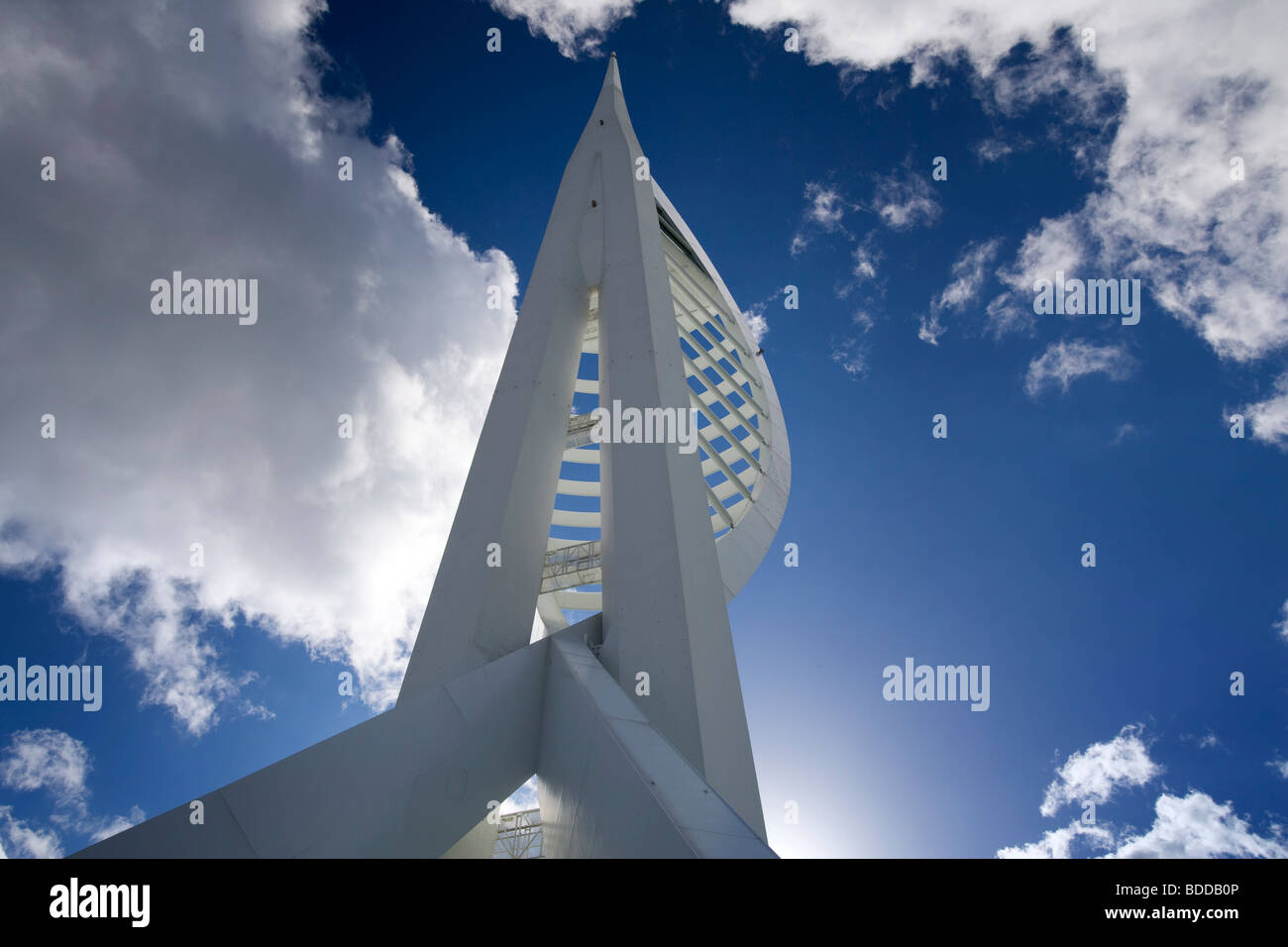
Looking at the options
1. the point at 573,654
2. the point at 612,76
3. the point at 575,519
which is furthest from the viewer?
the point at 575,519

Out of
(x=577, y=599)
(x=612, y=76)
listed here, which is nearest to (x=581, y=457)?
(x=577, y=599)

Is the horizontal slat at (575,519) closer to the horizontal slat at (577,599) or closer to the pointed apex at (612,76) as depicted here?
the horizontal slat at (577,599)

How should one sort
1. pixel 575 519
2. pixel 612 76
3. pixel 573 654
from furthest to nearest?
pixel 575 519, pixel 612 76, pixel 573 654

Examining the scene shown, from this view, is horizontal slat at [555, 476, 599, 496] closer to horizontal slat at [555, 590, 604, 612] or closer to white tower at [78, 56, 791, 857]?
horizontal slat at [555, 590, 604, 612]

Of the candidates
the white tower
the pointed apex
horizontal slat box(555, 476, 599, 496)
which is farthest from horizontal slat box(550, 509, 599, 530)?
the pointed apex

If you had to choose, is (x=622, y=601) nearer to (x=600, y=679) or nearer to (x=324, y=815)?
(x=600, y=679)

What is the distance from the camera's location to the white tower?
2.91 meters

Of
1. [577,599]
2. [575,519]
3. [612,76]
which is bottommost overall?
[577,599]

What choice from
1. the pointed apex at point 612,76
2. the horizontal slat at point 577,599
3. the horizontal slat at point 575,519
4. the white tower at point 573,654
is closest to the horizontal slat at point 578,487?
the horizontal slat at point 575,519

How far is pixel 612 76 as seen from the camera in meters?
A: 9.31

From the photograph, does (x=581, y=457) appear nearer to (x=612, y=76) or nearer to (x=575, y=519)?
(x=575, y=519)

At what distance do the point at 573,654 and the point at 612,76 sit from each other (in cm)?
873
